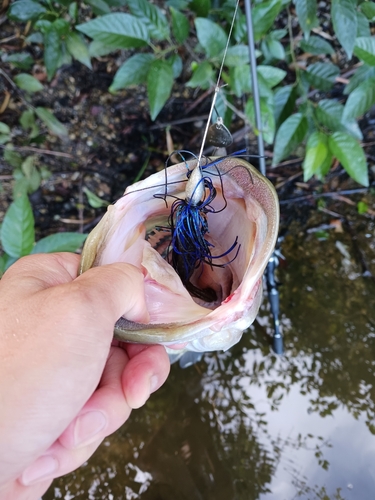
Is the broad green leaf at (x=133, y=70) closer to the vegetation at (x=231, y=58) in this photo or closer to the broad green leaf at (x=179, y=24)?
the vegetation at (x=231, y=58)

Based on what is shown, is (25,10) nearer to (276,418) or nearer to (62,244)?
(62,244)

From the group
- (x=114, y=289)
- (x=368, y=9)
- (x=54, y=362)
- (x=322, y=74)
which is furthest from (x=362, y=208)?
(x=54, y=362)

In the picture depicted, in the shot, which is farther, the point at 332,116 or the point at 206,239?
the point at 332,116

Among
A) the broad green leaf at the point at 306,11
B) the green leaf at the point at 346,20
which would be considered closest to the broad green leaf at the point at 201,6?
the broad green leaf at the point at 306,11

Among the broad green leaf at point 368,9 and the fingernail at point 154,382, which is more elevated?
the broad green leaf at point 368,9

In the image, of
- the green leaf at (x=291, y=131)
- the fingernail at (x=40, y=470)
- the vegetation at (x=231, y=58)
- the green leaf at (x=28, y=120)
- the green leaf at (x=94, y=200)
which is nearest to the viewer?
the fingernail at (x=40, y=470)

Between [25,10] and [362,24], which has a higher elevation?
[25,10]
